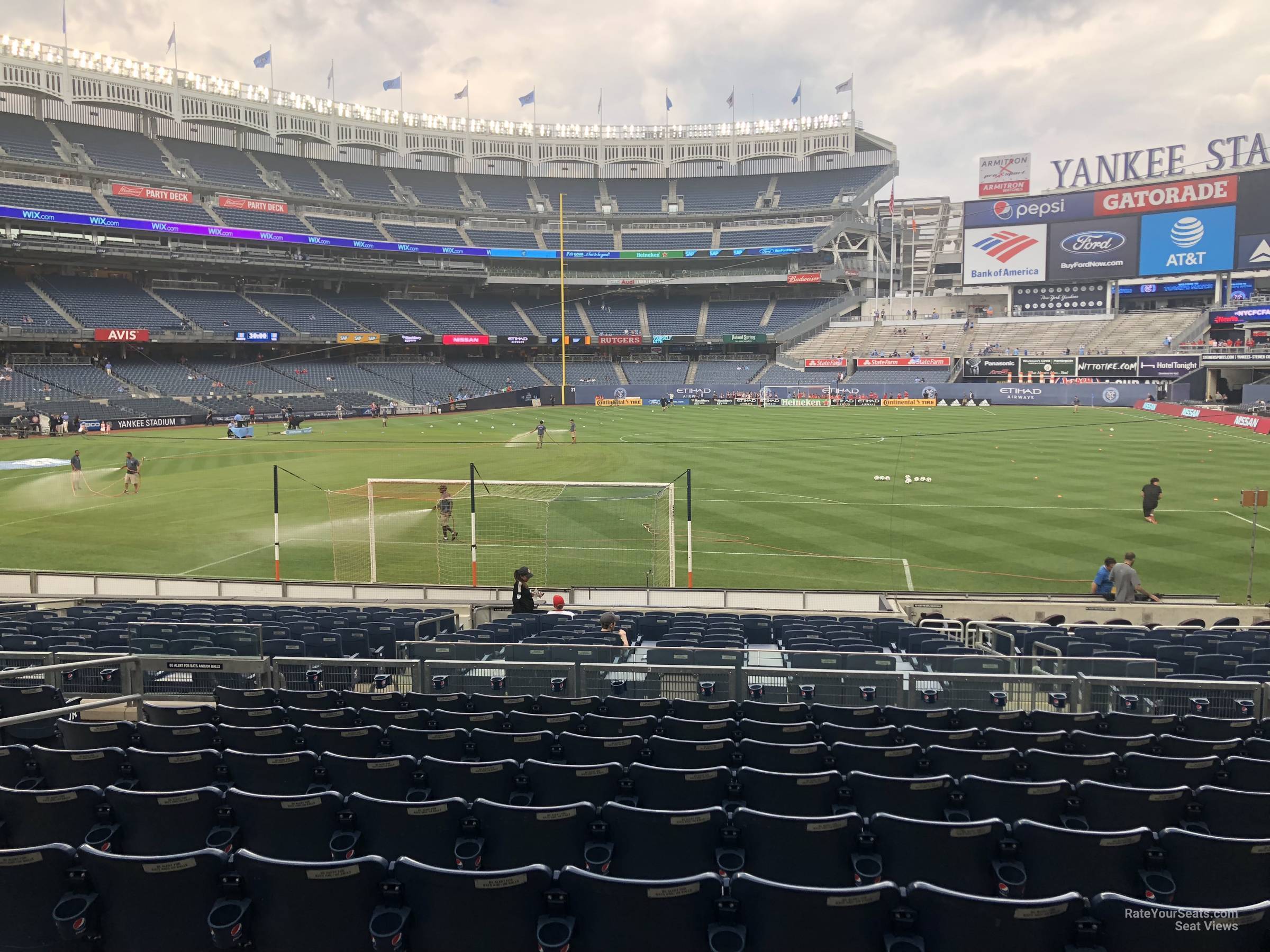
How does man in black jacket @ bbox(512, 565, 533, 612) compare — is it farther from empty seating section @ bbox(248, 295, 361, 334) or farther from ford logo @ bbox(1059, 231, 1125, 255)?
ford logo @ bbox(1059, 231, 1125, 255)

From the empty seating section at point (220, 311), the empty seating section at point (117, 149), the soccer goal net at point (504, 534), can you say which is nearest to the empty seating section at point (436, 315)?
the empty seating section at point (220, 311)

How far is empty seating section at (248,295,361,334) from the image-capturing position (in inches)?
3351

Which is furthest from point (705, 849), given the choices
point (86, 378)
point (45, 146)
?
point (45, 146)

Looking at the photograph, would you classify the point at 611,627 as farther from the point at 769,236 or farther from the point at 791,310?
the point at 769,236

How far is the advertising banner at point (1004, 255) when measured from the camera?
3546 inches

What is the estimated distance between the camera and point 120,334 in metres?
70.6

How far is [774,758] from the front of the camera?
6613mm

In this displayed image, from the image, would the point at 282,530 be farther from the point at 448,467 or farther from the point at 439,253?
the point at 439,253

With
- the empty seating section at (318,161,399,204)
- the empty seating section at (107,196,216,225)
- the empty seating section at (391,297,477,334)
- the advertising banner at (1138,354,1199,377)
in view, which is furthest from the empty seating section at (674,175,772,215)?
the empty seating section at (107,196,216,225)

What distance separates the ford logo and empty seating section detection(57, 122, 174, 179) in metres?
93.7

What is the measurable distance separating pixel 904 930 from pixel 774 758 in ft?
8.02

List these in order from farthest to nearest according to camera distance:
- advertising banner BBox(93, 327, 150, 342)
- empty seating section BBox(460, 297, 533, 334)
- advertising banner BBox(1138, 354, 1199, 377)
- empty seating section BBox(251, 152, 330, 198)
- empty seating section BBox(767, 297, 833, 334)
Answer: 1. empty seating section BBox(767, 297, 833, 334)
2. empty seating section BBox(460, 297, 533, 334)
3. empty seating section BBox(251, 152, 330, 198)
4. advertising banner BBox(1138, 354, 1199, 377)
5. advertising banner BBox(93, 327, 150, 342)

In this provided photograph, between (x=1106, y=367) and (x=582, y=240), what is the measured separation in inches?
2461

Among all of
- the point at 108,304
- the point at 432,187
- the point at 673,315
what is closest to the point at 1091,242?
the point at 673,315
